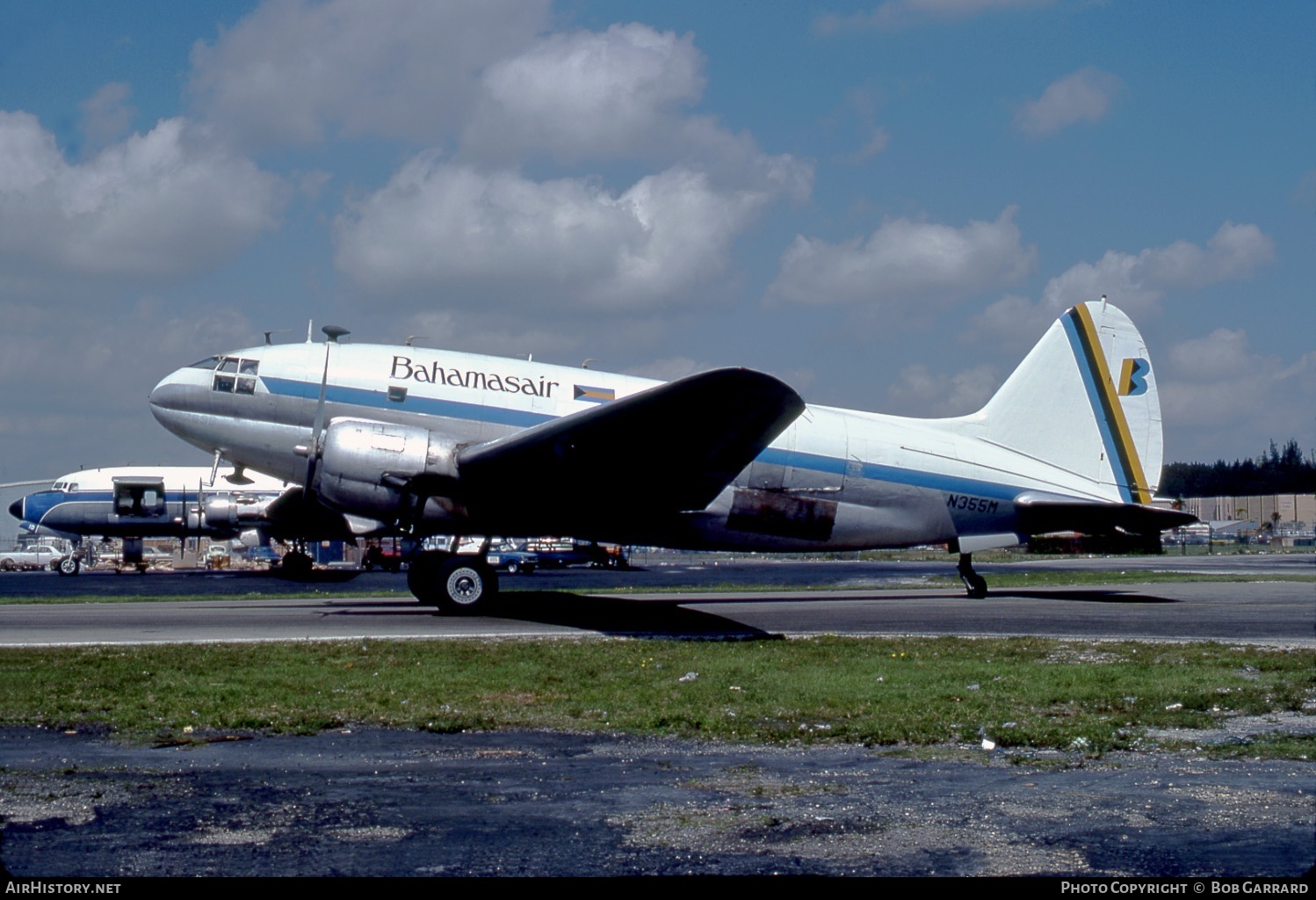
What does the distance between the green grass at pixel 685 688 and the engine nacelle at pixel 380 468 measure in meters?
3.38

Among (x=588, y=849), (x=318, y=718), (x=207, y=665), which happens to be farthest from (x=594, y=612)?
(x=588, y=849)

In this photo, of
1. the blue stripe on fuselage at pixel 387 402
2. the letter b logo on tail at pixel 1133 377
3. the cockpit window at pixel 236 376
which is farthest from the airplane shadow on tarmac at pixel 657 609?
the letter b logo on tail at pixel 1133 377

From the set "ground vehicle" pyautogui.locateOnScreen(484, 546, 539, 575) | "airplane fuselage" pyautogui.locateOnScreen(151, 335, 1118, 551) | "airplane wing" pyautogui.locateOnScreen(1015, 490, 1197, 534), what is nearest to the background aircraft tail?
"airplane wing" pyautogui.locateOnScreen(1015, 490, 1197, 534)

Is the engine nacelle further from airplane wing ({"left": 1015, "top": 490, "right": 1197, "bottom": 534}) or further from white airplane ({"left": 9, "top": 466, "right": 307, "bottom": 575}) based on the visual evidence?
white airplane ({"left": 9, "top": 466, "right": 307, "bottom": 575})

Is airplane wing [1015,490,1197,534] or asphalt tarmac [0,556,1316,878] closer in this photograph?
asphalt tarmac [0,556,1316,878]

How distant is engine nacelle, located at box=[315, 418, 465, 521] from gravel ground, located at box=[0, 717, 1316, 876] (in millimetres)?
9050

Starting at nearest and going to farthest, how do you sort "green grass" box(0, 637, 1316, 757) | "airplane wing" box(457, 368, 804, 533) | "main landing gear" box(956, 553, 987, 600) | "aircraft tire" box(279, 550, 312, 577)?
"green grass" box(0, 637, 1316, 757)
"airplane wing" box(457, 368, 804, 533)
"main landing gear" box(956, 553, 987, 600)
"aircraft tire" box(279, 550, 312, 577)

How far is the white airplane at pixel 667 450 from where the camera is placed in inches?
650

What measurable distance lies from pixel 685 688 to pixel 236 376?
11.6 metres

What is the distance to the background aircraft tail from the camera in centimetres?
2258

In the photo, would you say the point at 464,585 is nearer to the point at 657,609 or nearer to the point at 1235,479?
the point at 657,609

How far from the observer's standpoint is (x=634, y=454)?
1667cm

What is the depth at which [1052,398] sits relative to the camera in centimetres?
2284

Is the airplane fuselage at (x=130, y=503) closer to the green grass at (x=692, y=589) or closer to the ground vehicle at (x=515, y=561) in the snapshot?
the ground vehicle at (x=515, y=561)
